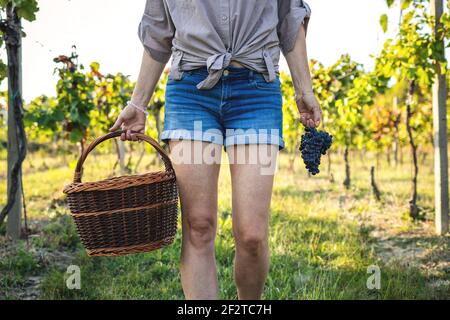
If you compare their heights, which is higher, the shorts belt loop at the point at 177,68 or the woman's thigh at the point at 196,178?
the shorts belt loop at the point at 177,68

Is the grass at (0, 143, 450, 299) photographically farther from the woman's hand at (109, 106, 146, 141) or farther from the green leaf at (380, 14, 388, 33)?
the green leaf at (380, 14, 388, 33)

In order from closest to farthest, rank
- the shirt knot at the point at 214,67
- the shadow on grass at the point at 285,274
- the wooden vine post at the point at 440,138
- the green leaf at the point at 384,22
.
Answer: the shirt knot at the point at 214,67
the shadow on grass at the point at 285,274
the green leaf at the point at 384,22
the wooden vine post at the point at 440,138

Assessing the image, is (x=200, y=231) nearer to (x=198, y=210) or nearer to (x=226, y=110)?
(x=198, y=210)

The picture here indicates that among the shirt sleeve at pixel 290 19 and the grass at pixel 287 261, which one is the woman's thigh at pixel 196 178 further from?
the grass at pixel 287 261

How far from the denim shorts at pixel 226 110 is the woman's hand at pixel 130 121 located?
0.23m

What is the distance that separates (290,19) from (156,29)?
0.51 meters

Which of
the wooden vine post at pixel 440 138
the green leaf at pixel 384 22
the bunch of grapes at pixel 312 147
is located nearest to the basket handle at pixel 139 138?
→ the bunch of grapes at pixel 312 147

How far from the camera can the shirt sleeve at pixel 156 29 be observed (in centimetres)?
211

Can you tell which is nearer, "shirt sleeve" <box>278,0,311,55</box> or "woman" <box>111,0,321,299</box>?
"woman" <box>111,0,321,299</box>

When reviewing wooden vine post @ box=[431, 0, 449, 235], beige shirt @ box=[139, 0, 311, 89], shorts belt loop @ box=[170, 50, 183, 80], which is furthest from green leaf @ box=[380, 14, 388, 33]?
shorts belt loop @ box=[170, 50, 183, 80]

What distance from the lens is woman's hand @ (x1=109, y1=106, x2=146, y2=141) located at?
2156 millimetres

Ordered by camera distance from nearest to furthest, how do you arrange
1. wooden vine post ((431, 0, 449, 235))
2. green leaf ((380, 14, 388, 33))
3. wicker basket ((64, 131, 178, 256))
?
wicker basket ((64, 131, 178, 256))
green leaf ((380, 14, 388, 33))
wooden vine post ((431, 0, 449, 235))
